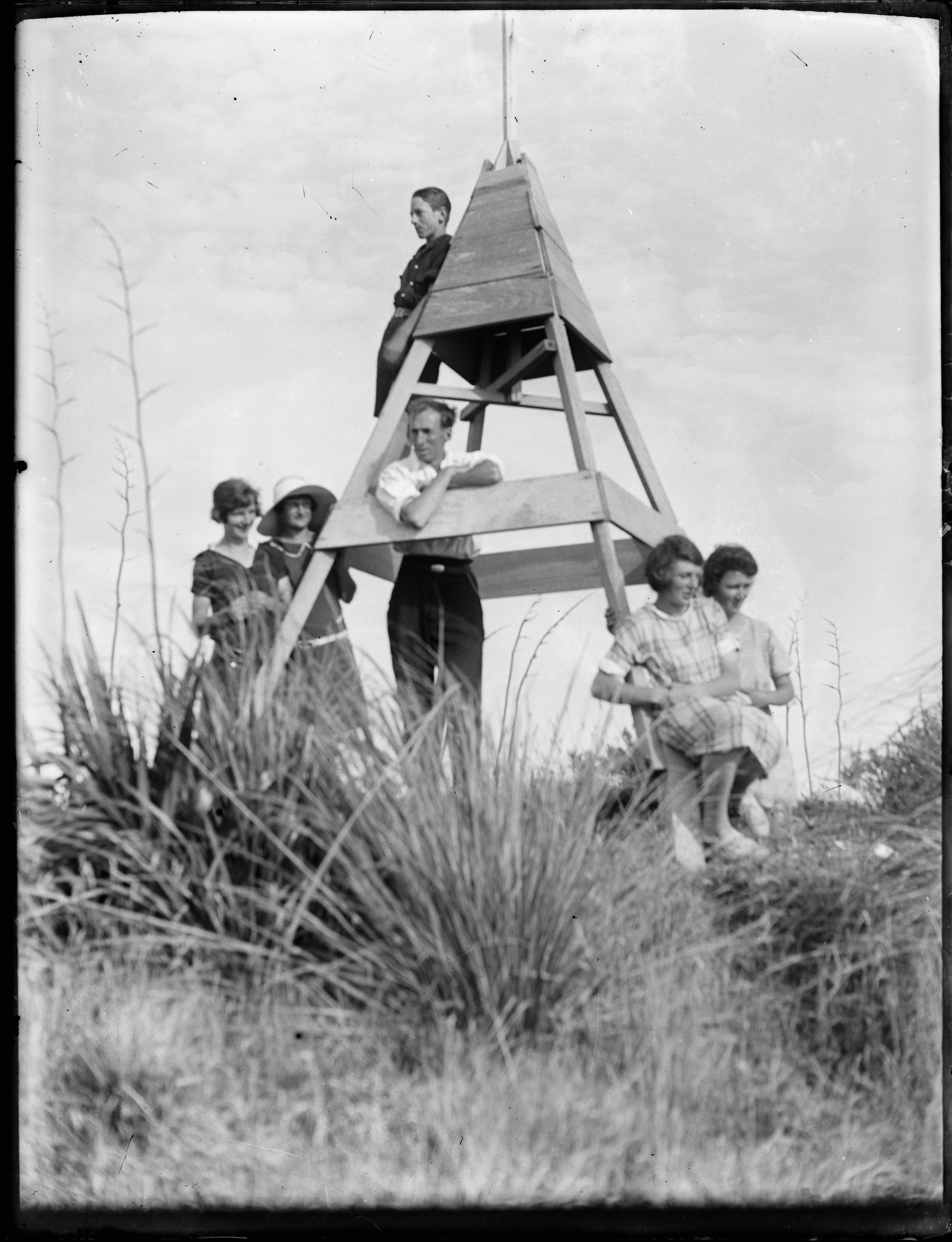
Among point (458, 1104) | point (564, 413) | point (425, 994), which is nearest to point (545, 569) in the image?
point (564, 413)

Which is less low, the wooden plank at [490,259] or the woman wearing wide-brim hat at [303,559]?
the wooden plank at [490,259]

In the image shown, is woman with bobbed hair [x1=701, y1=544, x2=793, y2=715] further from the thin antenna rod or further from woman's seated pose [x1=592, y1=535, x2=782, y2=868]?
the thin antenna rod

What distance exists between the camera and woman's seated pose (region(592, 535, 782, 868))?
4.45 metres

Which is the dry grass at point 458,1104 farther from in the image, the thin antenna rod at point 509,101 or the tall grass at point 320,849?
the thin antenna rod at point 509,101

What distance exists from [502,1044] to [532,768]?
2.84ft

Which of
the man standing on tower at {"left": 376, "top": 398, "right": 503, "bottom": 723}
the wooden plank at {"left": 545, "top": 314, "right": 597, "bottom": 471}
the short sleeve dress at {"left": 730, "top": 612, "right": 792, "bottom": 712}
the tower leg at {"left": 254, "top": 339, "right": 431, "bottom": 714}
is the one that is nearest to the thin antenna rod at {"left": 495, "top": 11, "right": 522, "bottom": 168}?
the wooden plank at {"left": 545, "top": 314, "right": 597, "bottom": 471}

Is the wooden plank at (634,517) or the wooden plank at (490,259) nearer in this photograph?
the wooden plank at (634,517)

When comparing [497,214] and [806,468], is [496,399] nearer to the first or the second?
[497,214]

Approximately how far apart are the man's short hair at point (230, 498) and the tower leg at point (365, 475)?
300 mm

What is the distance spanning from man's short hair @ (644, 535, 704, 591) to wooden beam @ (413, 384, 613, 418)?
720 millimetres

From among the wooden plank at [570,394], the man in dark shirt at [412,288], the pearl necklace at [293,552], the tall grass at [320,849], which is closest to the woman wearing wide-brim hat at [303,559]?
the pearl necklace at [293,552]

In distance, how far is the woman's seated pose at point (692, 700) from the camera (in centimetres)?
445

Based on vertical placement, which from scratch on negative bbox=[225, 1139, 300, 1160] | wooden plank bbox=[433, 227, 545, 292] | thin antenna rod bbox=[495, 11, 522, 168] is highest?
thin antenna rod bbox=[495, 11, 522, 168]

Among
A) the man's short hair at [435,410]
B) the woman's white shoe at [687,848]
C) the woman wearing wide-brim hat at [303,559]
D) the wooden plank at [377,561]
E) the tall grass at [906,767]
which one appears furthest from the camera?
the man's short hair at [435,410]
